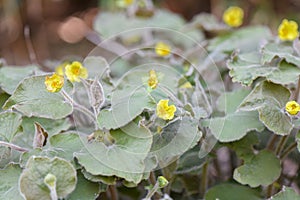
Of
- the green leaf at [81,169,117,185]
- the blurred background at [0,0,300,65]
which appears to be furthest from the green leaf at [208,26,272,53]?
the blurred background at [0,0,300,65]

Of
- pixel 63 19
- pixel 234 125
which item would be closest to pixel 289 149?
pixel 234 125

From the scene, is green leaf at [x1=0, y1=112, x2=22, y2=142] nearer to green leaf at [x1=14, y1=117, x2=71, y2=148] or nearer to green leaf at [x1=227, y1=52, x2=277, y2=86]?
green leaf at [x1=14, y1=117, x2=71, y2=148]

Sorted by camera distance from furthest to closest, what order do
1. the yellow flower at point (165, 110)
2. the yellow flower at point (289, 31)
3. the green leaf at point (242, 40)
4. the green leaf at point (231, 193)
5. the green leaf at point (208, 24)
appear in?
1. the green leaf at point (208, 24)
2. the green leaf at point (242, 40)
3. the yellow flower at point (289, 31)
4. the green leaf at point (231, 193)
5. the yellow flower at point (165, 110)

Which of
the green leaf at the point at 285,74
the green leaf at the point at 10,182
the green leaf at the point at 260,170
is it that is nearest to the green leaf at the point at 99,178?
the green leaf at the point at 10,182

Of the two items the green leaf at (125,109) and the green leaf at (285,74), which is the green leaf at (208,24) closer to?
the green leaf at (285,74)

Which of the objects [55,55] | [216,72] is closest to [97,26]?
[216,72]

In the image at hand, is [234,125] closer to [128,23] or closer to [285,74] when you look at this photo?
[285,74]
